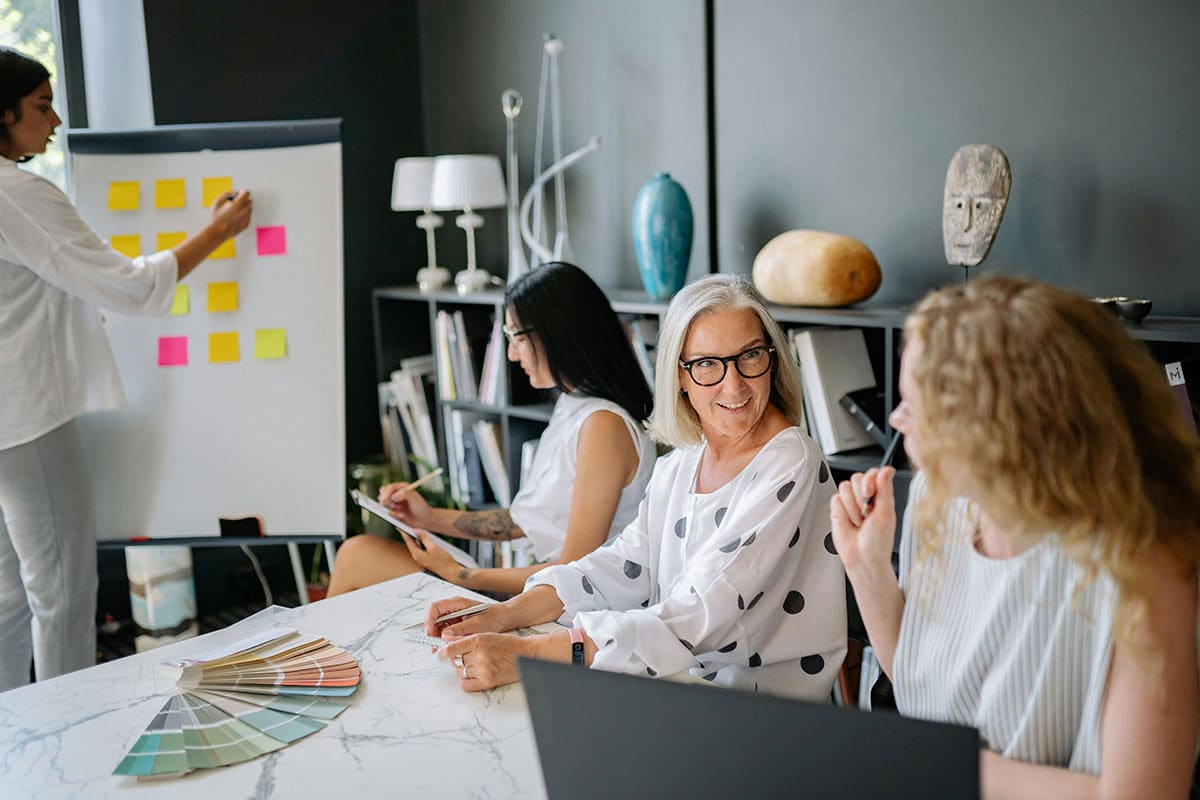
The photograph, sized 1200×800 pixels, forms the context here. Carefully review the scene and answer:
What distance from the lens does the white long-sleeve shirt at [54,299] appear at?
2.44 m

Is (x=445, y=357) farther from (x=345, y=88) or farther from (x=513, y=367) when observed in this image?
(x=345, y=88)

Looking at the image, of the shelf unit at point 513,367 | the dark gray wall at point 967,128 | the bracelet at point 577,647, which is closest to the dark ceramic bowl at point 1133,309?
the shelf unit at point 513,367

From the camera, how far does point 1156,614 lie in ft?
3.28

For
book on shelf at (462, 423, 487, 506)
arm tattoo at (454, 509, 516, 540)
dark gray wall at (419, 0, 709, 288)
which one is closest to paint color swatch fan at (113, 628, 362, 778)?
arm tattoo at (454, 509, 516, 540)

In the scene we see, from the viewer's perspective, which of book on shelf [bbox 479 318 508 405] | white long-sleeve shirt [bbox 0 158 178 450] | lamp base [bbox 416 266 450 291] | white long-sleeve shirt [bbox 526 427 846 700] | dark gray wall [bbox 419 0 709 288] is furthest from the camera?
lamp base [bbox 416 266 450 291]

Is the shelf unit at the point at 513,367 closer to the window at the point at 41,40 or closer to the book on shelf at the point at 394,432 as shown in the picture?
the book on shelf at the point at 394,432

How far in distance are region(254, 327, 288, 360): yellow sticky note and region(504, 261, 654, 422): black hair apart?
0.85 meters

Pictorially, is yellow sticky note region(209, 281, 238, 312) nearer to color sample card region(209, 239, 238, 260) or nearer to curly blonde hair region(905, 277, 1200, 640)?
color sample card region(209, 239, 238, 260)

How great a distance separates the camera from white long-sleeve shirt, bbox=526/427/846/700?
1510mm

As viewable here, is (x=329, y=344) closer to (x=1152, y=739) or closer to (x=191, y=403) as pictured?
(x=191, y=403)

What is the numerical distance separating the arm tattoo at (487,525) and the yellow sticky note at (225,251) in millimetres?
934

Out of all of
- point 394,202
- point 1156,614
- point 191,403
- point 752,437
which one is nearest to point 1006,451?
point 1156,614

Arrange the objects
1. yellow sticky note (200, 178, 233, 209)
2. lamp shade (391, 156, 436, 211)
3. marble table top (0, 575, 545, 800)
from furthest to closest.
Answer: lamp shade (391, 156, 436, 211), yellow sticky note (200, 178, 233, 209), marble table top (0, 575, 545, 800)

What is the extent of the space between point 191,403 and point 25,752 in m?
1.66
